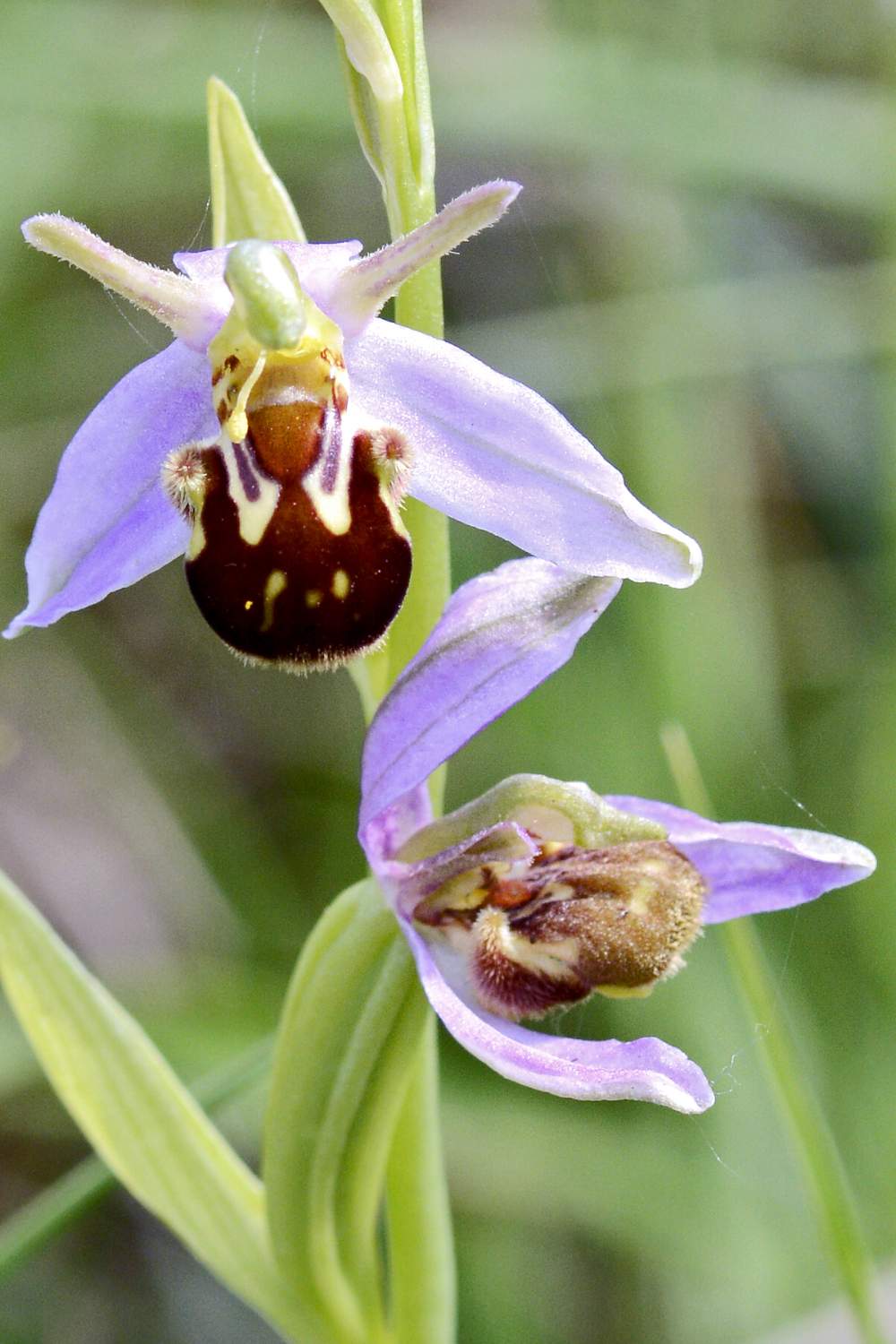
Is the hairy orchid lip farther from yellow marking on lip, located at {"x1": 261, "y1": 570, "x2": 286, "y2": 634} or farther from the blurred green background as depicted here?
the blurred green background

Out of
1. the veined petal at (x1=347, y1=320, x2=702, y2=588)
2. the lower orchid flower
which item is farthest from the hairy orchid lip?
the veined petal at (x1=347, y1=320, x2=702, y2=588)

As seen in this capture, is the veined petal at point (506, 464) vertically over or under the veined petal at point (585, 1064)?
over

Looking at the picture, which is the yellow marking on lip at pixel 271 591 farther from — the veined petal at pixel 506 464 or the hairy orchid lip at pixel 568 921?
the hairy orchid lip at pixel 568 921

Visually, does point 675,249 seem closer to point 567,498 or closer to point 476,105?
point 476,105

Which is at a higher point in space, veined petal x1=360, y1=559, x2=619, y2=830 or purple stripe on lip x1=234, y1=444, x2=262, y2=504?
purple stripe on lip x1=234, y1=444, x2=262, y2=504

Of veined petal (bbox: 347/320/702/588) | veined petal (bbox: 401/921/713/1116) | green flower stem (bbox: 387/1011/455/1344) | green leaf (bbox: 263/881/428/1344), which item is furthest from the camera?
green flower stem (bbox: 387/1011/455/1344)

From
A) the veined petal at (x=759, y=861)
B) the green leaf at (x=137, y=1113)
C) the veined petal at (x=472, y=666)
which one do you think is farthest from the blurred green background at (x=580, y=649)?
the veined petal at (x=472, y=666)

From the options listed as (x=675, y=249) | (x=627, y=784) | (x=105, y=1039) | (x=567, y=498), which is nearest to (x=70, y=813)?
(x=627, y=784)
